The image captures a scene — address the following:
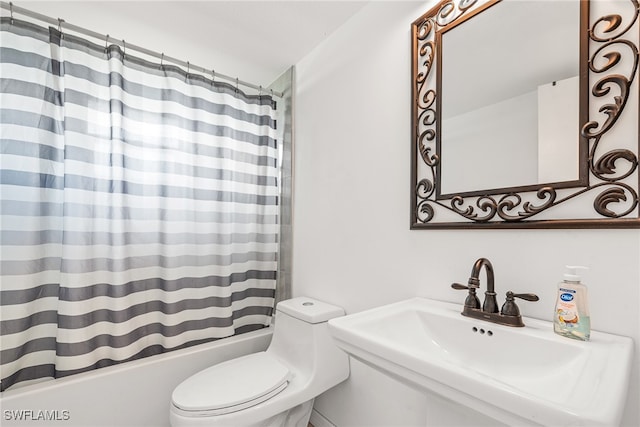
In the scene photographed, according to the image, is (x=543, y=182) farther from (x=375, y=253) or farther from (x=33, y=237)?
(x=33, y=237)

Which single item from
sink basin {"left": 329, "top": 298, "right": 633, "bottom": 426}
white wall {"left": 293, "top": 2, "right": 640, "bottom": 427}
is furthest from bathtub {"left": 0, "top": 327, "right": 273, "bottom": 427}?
sink basin {"left": 329, "top": 298, "right": 633, "bottom": 426}

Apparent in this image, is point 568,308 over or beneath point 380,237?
beneath

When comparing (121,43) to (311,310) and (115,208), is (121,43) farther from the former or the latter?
(311,310)

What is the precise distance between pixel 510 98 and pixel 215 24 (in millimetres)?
1477

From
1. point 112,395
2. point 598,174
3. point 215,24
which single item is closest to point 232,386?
point 112,395

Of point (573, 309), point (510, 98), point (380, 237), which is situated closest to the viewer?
point (573, 309)

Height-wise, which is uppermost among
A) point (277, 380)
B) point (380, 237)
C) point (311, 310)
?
point (380, 237)

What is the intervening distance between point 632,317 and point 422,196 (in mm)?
668

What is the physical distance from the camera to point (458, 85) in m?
1.11

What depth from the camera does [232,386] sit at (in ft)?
4.08

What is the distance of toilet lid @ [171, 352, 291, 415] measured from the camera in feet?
3.71

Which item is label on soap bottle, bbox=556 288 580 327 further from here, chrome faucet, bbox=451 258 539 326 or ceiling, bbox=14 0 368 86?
ceiling, bbox=14 0 368 86

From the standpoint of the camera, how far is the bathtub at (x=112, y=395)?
124 cm

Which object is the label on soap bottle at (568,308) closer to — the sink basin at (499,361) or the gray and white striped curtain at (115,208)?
the sink basin at (499,361)
